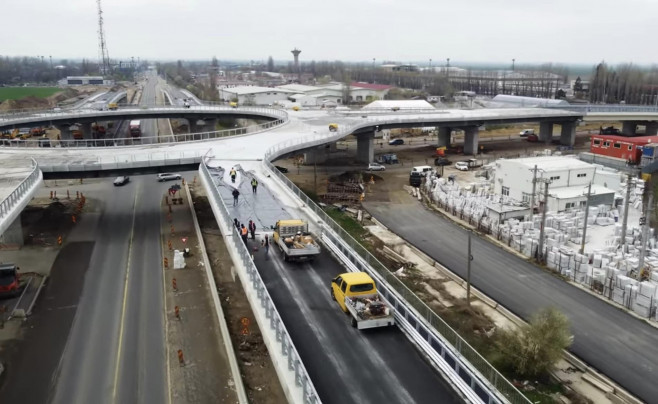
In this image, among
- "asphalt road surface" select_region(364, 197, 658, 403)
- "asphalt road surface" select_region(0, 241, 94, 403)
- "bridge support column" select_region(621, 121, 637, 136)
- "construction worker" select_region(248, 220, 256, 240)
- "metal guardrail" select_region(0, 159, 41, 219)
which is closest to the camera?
"asphalt road surface" select_region(0, 241, 94, 403)

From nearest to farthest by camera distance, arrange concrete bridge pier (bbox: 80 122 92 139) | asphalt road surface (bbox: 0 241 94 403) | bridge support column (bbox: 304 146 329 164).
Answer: asphalt road surface (bbox: 0 241 94 403) < bridge support column (bbox: 304 146 329 164) < concrete bridge pier (bbox: 80 122 92 139)

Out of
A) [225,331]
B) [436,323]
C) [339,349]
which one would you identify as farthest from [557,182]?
[339,349]

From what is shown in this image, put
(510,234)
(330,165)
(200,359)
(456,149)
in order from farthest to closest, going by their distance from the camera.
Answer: (456,149) < (330,165) < (510,234) < (200,359)

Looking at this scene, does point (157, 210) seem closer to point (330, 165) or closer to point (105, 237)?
point (105, 237)

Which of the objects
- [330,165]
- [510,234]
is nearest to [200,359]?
[510,234]

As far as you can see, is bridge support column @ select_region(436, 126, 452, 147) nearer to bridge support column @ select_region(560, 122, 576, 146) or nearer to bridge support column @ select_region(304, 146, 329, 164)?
bridge support column @ select_region(560, 122, 576, 146)

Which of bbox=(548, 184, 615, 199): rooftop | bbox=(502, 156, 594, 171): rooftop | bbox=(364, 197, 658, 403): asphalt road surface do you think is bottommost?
bbox=(364, 197, 658, 403): asphalt road surface

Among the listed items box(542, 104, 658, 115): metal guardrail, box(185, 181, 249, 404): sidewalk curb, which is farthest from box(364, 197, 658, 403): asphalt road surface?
box(542, 104, 658, 115): metal guardrail
